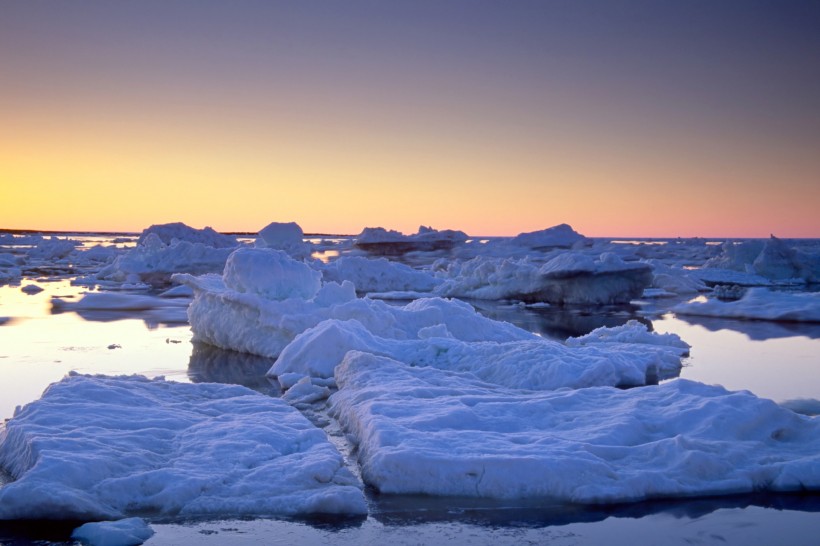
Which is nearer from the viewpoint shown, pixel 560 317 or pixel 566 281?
pixel 560 317

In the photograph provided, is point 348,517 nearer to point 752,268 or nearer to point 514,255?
point 752,268

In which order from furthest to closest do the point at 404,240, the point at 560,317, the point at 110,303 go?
the point at 404,240, the point at 110,303, the point at 560,317

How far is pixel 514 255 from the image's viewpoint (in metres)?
40.1

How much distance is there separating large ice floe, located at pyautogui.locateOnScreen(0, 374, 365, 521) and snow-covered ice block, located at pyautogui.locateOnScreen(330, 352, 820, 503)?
507 mm

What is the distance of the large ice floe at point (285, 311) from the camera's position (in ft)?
35.2

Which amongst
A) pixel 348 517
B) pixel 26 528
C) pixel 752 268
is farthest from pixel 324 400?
pixel 752 268

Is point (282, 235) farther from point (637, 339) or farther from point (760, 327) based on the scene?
point (637, 339)

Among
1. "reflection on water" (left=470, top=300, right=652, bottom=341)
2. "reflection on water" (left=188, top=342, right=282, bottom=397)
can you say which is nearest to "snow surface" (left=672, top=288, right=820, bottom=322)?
"reflection on water" (left=470, top=300, right=652, bottom=341)

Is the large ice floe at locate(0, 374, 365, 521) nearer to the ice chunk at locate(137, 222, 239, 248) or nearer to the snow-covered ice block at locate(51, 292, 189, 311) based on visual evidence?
the snow-covered ice block at locate(51, 292, 189, 311)

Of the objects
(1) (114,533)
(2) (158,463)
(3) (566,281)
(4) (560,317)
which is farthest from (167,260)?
(1) (114,533)

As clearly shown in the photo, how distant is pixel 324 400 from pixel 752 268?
2544 cm

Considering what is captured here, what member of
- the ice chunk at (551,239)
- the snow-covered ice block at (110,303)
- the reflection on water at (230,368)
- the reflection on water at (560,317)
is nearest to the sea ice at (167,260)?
the snow-covered ice block at (110,303)

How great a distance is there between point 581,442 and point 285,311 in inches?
252

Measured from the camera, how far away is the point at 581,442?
17.5 ft
